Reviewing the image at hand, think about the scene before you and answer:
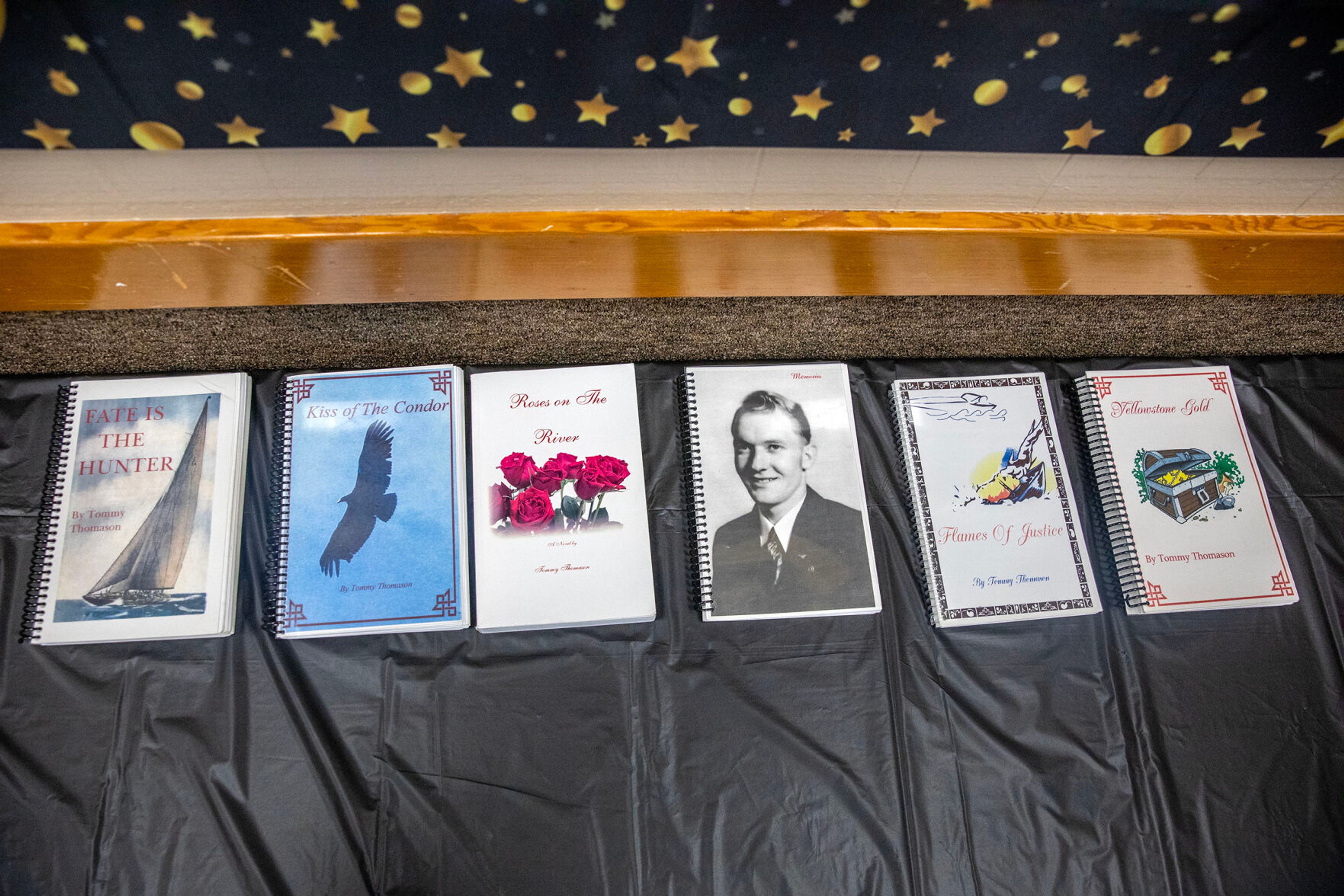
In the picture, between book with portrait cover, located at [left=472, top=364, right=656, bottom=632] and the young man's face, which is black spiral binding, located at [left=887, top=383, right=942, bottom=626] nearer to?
the young man's face

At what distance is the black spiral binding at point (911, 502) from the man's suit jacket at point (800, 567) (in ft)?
0.26

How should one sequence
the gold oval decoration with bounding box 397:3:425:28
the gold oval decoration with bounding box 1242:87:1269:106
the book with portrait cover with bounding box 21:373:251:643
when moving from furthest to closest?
the book with portrait cover with bounding box 21:373:251:643 < the gold oval decoration with bounding box 1242:87:1269:106 < the gold oval decoration with bounding box 397:3:425:28

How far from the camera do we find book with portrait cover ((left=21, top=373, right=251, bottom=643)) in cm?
95

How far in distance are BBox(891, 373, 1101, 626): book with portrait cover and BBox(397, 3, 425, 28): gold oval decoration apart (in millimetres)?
757

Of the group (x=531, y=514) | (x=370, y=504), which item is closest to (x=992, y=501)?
(x=531, y=514)

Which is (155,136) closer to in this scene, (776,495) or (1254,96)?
(776,495)

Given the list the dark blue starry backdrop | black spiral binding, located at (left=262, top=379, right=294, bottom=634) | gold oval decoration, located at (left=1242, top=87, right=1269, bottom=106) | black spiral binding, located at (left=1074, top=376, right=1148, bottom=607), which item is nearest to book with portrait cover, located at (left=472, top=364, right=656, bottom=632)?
black spiral binding, located at (left=262, top=379, right=294, bottom=634)

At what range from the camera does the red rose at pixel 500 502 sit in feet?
3.27

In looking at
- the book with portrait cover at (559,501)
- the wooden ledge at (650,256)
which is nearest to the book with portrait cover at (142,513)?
the wooden ledge at (650,256)

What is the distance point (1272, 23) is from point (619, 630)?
39.8 inches

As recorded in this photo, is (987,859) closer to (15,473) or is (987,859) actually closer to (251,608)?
(251,608)

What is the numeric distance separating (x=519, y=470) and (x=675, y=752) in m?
0.43

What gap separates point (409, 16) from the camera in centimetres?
70

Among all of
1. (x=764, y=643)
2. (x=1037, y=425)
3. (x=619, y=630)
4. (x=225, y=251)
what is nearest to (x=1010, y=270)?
(x=1037, y=425)
